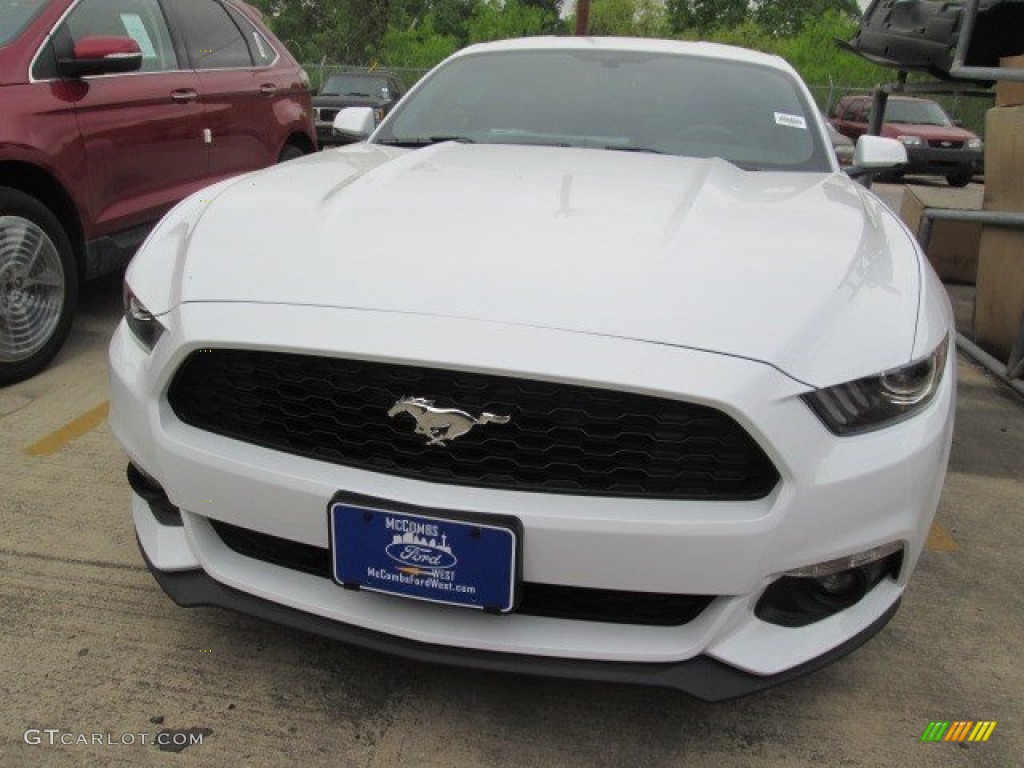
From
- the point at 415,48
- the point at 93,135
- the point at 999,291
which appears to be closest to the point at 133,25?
the point at 93,135

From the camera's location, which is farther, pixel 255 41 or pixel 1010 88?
pixel 255 41

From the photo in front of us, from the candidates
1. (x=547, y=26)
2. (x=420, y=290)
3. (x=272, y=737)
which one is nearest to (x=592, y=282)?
(x=420, y=290)

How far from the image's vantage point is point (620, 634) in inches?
62.6

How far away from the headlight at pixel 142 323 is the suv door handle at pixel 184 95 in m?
2.64

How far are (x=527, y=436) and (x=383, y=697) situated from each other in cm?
74

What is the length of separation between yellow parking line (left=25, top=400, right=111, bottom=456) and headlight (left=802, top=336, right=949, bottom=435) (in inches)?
99.0

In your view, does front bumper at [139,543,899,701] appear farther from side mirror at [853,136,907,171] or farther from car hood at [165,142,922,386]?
side mirror at [853,136,907,171]

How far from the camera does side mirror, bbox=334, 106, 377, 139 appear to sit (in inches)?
130

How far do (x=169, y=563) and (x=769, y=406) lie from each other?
126 cm

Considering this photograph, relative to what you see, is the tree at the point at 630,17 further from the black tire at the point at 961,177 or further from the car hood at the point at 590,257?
the car hood at the point at 590,257

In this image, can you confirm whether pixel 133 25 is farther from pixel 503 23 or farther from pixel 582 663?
pixel 503 23

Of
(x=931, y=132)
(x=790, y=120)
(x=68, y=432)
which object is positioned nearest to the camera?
(x=790, y=120)

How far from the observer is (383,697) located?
188 cm

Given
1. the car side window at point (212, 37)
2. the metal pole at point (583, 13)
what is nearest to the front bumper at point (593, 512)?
the car side window at point (212, 37)
